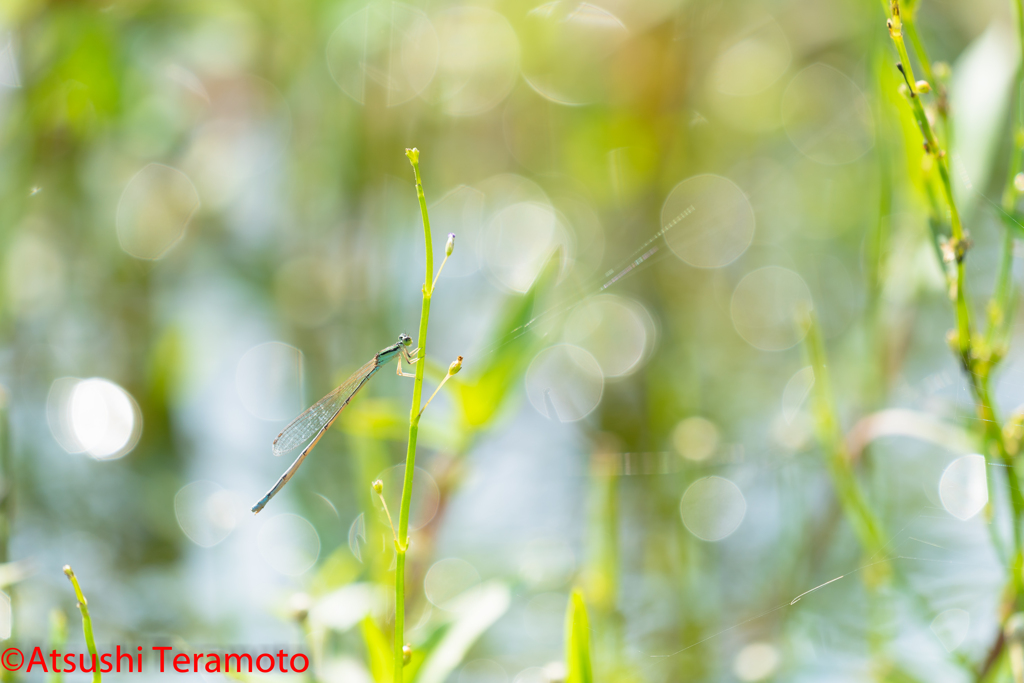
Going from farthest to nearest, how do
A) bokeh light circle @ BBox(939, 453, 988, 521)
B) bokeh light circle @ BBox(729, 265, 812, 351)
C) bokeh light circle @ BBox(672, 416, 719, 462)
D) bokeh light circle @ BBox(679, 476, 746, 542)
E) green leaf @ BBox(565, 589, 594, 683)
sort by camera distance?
bokeh light circle @ BBox(729, 265, 812, 351), bokeh light circle @ BBox(679, 476, 746, 542), bokeh light circle @ BBox(672, 416, 719, 462), bokeh light circle @ BBox(939, 453, 988, 521), green leaf @ BBox(565, 589, 594, 683)

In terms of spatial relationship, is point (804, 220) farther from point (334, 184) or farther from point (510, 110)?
point (334, 184)

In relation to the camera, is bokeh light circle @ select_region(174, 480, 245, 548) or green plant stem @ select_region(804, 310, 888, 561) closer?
green plant stem @ select_region(804, 310, 888, 561)

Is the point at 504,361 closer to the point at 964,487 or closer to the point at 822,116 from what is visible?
the point at 964,487

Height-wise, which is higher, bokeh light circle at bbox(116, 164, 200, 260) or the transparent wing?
bokeh light circle at bbox(116, 164, 200, 260)

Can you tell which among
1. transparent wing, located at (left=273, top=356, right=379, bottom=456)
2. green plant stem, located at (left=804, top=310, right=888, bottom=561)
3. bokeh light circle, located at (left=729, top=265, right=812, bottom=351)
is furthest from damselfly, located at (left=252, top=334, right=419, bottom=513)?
bokeh light circle, located at (left=729, top=265, right=812, bottom=351)

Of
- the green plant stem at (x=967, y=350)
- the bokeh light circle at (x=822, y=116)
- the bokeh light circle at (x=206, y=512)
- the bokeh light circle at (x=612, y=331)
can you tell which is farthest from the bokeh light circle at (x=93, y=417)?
the bokeh light circle at (x=822, y=116)

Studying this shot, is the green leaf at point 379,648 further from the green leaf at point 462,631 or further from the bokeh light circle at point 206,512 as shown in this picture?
Result: the bokeh light circle at point 206,512

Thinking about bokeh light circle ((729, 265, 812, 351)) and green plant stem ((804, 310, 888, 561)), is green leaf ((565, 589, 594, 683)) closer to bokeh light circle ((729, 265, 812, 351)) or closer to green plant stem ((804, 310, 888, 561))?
green plant stem ((804, 310, 888, 561))

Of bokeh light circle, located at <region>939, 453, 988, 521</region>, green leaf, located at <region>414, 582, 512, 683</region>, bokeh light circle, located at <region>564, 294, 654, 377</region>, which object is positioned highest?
bokeh light circle, located at <region>564, 294, 654, 377</region>
